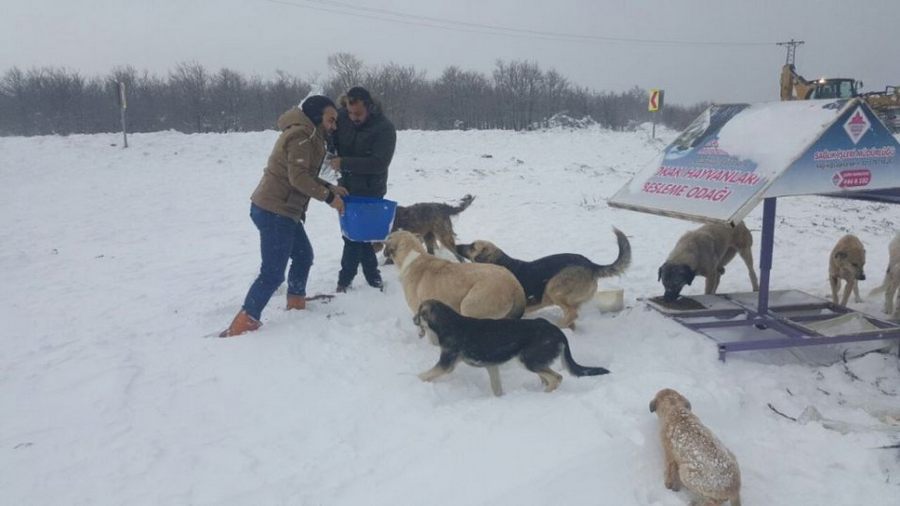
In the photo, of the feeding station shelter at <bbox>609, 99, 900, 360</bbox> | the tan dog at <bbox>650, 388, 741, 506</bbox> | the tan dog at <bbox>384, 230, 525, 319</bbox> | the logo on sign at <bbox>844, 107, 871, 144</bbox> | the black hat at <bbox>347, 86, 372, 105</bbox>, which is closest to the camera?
the tan dog at <bbox>650, 388, 741, 506</bbox>

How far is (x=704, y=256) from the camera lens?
6.54 meters

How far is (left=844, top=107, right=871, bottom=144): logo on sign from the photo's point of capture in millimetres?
4566

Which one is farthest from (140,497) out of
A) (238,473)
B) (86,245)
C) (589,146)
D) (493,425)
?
(589,146)

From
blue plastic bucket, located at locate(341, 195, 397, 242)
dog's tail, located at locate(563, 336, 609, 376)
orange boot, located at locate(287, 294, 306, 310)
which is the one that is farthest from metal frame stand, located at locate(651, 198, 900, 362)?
orange boot, located at locate(287, 294, 306, 310)

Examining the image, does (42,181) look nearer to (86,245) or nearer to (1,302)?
(86,245)

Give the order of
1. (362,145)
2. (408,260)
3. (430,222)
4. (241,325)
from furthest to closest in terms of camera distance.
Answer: (430,222), (362,145), (408,260), (241,325)

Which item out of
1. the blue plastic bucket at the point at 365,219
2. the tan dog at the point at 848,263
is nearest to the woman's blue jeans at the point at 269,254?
the blue plastic bucket at the point at 365,219

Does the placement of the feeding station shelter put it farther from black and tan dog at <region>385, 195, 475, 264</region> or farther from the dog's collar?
black and tan dog at <region>385, 195, 475, 264</region>

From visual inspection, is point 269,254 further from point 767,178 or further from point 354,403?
point 767,178

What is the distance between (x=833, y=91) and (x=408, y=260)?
33.7 metres

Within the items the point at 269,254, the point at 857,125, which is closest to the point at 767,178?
the point at 857,125

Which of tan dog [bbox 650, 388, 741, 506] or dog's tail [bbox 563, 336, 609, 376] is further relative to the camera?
dog's tail [bbox 563, 336, 609, 376]

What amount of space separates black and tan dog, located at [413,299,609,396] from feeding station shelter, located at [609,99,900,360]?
1.57 meters

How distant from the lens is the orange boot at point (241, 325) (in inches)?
214
